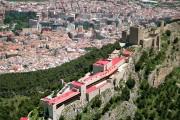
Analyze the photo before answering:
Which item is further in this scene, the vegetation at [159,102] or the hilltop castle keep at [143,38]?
the hilltop castle keep at [143,38]

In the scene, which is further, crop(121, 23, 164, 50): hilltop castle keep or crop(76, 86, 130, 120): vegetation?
crop(121, 23, 164, 50): hilltop castle keep

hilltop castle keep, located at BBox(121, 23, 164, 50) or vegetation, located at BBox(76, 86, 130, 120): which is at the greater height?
hilltop castle keep, located at BBox(121, 23, 164, 50)

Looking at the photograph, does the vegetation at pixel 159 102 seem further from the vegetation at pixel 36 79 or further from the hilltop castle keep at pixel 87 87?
the vegetation at pixel 36 79

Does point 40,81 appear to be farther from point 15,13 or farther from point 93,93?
point 15,13

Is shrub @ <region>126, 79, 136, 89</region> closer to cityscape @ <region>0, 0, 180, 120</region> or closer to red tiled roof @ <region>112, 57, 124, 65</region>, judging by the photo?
cityscape @ <region>0, 0, 180, 120</region>

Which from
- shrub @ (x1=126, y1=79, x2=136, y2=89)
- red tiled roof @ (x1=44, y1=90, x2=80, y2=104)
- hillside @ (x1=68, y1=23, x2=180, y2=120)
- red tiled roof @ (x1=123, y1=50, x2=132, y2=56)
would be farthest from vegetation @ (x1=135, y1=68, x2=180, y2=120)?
red tiled roof @ (x1=44, y1=90, x2=80, y2=104)

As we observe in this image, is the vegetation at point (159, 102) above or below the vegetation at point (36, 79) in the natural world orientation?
above

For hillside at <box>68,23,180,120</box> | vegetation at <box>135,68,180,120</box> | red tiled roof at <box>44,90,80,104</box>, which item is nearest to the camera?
red tiled roof at <box>44,90,80,104</box>

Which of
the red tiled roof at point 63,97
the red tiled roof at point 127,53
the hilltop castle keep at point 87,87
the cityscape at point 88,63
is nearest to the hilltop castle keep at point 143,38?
the cityscape at point 88,63
